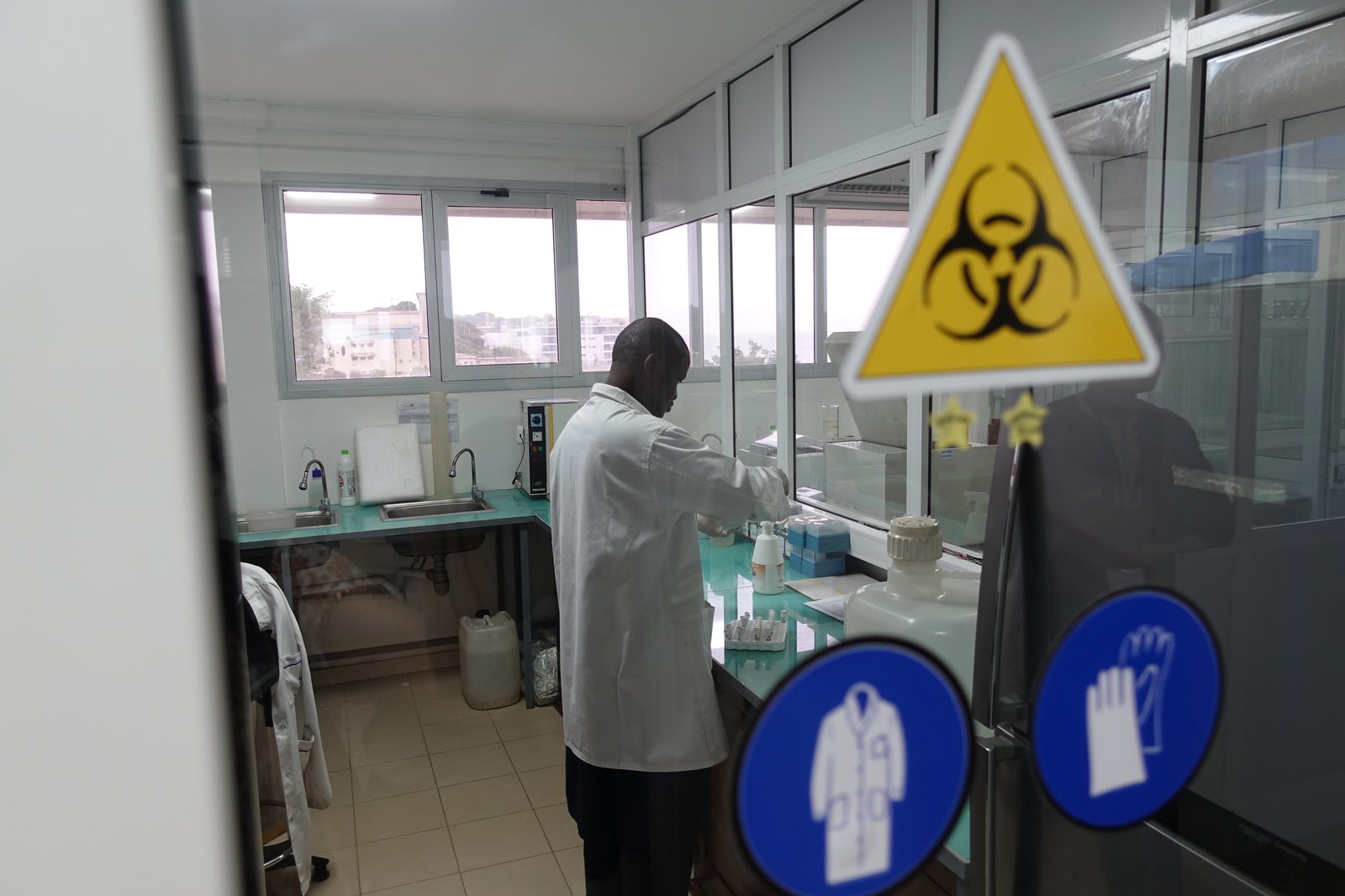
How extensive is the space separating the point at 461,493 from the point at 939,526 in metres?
0.32

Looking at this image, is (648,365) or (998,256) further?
(648,365)

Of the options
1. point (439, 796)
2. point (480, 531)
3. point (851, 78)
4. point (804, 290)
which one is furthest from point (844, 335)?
point (439, 796)

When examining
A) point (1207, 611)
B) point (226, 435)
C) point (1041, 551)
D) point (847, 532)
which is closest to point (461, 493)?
point (226, 435)

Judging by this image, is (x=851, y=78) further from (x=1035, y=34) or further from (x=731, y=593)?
(x=731, y=593)

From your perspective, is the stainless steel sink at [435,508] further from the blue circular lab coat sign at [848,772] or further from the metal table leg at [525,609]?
the blue circular lab coat sign at [848,772]

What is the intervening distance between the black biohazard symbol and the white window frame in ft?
0.66

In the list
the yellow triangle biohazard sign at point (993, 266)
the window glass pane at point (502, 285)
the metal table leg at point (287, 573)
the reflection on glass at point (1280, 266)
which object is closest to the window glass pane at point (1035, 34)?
the yellow triangle biohazard sign at point (993, 266)

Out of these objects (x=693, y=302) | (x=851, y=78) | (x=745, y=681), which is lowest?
(x=745, y=681)

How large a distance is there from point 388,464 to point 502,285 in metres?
0.14

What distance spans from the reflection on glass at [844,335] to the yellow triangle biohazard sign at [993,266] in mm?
18

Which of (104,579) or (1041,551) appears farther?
(1041,551)

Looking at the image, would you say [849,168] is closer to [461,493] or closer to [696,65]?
[696,65]

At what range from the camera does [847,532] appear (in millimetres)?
550

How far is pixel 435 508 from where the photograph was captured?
57cm
